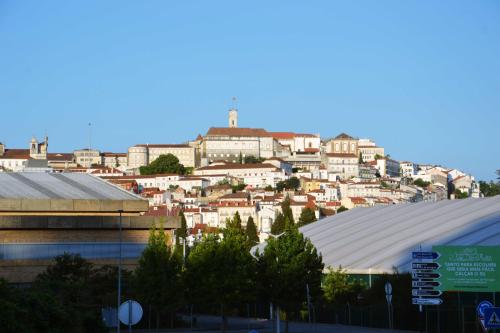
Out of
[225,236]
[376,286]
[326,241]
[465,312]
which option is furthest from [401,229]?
[465,312]

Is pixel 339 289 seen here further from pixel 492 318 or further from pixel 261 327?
pixel 492 318

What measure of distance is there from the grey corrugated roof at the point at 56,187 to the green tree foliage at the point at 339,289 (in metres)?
12.8

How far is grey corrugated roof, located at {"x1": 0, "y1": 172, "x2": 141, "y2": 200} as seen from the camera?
60.2 meters

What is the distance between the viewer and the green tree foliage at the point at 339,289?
54688mm

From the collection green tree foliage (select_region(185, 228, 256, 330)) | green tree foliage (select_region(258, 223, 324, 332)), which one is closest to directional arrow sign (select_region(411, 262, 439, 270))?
green tree foliage (select_region(258, 223, 324, 332))

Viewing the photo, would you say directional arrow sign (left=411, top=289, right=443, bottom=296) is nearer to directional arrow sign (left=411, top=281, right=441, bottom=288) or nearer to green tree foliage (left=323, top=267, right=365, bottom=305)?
directional arrow sign (left=411, top=281, right=441, bottom=288)

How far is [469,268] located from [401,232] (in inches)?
1124

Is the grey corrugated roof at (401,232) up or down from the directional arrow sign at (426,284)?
up

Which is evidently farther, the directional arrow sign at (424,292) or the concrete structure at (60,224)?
the concrete structure at (60,224)

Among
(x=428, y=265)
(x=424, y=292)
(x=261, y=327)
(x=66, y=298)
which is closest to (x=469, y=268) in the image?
(x=428, y=265)

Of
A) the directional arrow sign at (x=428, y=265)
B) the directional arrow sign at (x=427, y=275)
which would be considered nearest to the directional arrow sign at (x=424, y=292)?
the directional arrow sign at (x=427, y=275)

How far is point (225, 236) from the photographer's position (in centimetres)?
4988

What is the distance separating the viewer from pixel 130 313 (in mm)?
26609

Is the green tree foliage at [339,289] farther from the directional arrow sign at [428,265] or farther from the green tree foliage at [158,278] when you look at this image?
the directional arrow sign at [428,265]
